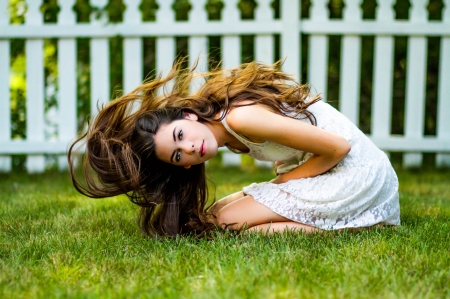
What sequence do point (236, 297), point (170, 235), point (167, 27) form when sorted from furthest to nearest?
point (167, 27) < point (170, 235) < point (236, 297)

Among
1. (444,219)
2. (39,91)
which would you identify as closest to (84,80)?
(39,91)

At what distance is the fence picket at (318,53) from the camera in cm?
445

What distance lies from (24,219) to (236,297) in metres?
1.53

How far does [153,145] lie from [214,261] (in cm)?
68

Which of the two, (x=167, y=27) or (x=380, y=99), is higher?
(x=167, y=27)

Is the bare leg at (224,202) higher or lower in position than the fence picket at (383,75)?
lower

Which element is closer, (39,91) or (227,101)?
(227,101)

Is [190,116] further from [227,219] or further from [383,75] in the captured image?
[383,75]

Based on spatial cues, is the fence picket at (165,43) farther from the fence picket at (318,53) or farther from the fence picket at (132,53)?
the fence picket at (318,53)

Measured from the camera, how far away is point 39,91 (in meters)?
4.53

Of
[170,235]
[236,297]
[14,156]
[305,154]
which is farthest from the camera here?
[14,156]

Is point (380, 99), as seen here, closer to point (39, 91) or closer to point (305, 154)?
point (305, 154)

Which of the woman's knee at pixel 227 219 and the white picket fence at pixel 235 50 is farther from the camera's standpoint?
the white picket fence at pixel 235 50

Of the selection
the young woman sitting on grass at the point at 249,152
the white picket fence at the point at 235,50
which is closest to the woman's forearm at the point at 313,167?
the young woman sitting on grass at the point at 249,152
